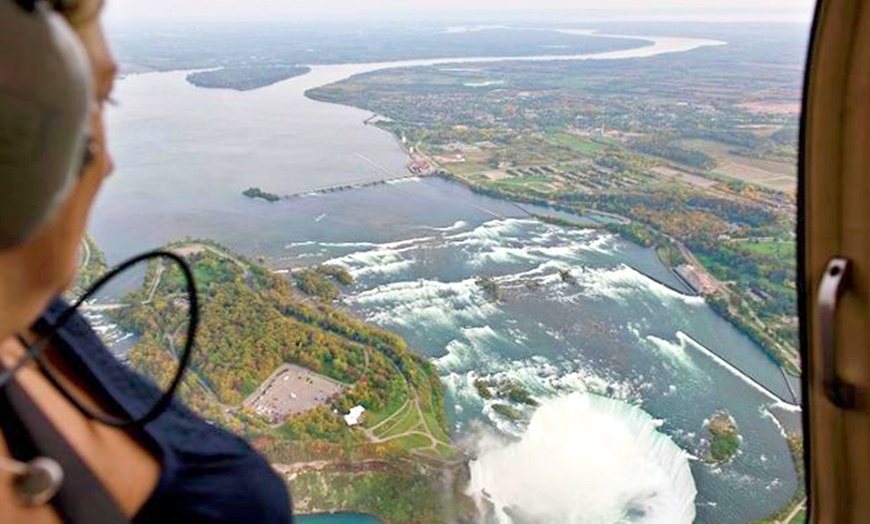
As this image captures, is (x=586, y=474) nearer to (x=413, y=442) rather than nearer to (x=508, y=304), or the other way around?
(x=413, y=442)

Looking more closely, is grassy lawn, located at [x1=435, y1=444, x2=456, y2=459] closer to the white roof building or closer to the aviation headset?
the white roof building

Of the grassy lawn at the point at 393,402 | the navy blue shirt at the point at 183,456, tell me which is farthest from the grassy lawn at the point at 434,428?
the navy blue shirt at the point at 183,456

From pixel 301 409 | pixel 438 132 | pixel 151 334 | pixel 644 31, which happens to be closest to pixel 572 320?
pixel 301 409

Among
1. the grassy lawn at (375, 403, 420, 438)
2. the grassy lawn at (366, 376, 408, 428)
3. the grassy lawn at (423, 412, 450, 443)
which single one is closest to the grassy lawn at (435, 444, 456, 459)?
the grassy lawn at (423, 412, 450, 443)

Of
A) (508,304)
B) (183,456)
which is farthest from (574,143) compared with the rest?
(183,456)

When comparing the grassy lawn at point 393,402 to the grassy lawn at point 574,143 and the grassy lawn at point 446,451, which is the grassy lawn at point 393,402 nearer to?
the grassy lawn at point 446,451

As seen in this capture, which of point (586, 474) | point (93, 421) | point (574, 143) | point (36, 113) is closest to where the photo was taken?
point (36, 113)
